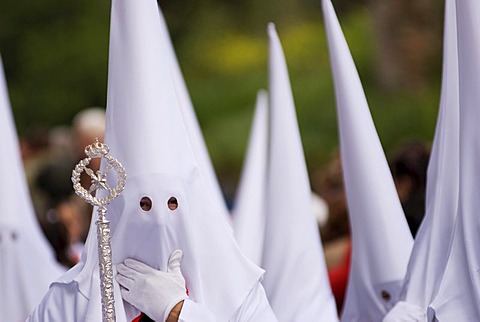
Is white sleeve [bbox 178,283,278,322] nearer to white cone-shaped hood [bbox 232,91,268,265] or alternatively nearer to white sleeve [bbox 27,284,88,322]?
white sleeve [bbox 27,284,88,322]

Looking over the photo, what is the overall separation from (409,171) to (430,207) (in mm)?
1498

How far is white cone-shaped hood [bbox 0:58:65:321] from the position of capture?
8.58m

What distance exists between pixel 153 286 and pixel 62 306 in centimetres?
39

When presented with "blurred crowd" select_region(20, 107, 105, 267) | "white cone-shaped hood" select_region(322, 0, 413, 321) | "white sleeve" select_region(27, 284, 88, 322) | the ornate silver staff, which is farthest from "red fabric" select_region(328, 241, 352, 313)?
the ornate silver staff

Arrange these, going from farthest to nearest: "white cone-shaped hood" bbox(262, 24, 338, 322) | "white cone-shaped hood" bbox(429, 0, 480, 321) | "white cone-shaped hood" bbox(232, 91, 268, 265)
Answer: "white cone-shaped hood" bbox(232, 91, 268, 265)
"white cone-shaped hood" bbox(262, 24, 338, 322)
"white cone-shaped hood" bbox(429, 0, 480, 321)

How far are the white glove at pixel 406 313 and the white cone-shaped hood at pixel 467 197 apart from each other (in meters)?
0.14

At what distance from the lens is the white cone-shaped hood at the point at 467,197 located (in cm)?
657

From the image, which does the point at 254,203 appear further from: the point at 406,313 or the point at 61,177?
the point at 406,313

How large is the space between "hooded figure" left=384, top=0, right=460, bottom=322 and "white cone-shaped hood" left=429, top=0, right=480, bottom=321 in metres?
0.13

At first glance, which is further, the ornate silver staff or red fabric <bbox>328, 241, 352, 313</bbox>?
red fabric <bbox>328, 241, 352, 313</bbox>

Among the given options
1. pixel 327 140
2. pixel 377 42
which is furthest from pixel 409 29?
pixel 327 140

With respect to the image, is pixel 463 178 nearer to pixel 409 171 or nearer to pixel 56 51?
pixel 409 171

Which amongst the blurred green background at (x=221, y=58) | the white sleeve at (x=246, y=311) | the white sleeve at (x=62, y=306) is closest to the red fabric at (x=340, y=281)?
the white sleeve at (x=246, y=311)

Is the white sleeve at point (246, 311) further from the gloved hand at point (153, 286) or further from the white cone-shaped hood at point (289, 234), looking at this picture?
the white cone-shaped hood at point (289, 234)
